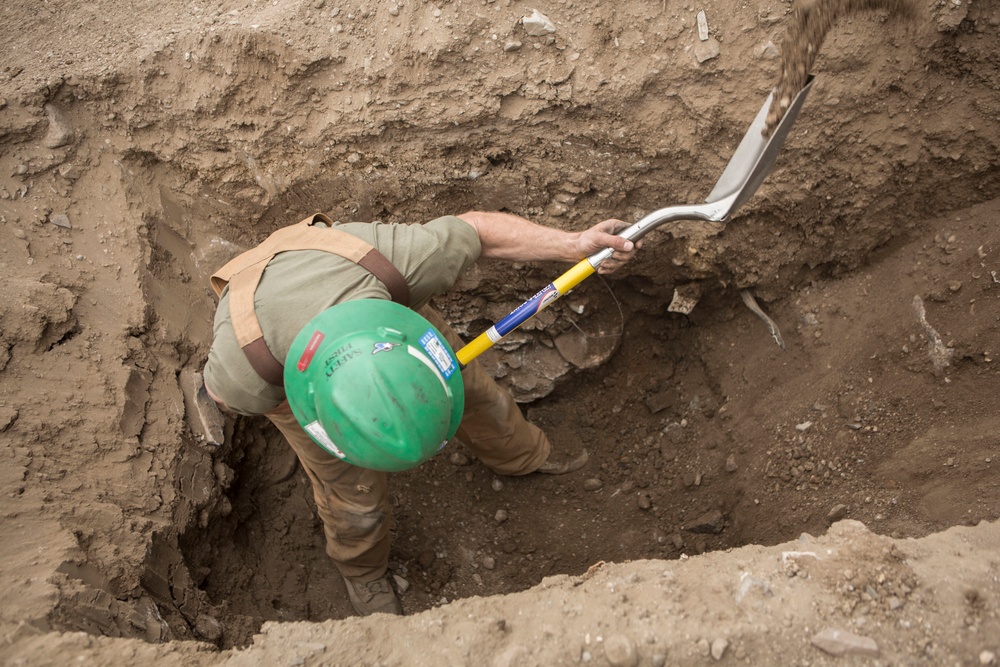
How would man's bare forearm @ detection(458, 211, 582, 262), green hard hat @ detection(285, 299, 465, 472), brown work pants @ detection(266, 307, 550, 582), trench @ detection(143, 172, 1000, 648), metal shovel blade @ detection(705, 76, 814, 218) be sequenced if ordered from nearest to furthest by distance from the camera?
green hard hat @ detection(285, 299, 465, 472), metal shovel blade @ detection(705, 76, 814, 218), man's bare forearm @ detection(458, 211, 582, 262), brown work pants @ detection(266, 307, 550, 582), trench @ detection(143, 172, 1000, 648)

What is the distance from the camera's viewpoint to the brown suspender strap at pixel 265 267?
1974 millimetres

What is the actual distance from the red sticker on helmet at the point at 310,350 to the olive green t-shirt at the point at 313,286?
16 cm

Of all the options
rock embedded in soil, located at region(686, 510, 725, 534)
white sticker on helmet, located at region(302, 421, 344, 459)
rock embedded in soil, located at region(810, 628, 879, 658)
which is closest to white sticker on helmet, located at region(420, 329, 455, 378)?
white sticker on helmet, located at region(302, 421, 344, 459)

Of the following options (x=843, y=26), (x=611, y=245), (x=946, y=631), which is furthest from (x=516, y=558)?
(x=843, y=26)

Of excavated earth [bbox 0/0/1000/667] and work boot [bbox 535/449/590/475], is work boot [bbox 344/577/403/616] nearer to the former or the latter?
excavated earth [bbox 0/0/1000/667]

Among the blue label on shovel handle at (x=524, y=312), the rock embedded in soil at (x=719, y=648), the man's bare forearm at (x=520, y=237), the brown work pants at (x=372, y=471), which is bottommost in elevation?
the brown work pants at (x=372, y=471)

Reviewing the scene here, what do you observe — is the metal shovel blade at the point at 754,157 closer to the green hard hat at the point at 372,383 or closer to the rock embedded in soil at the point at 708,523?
the green hard hat at the point at 372,383

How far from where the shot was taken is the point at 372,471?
8.38 feet

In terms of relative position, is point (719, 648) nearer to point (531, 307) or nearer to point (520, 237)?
point (531, 307)

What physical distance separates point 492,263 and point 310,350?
1512 millimetres

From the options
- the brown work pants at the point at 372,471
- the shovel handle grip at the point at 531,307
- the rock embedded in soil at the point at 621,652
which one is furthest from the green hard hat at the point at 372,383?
the rock embedded in soil at the point at 621,652

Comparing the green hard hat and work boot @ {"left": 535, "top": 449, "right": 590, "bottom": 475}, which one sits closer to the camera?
the green hard hat

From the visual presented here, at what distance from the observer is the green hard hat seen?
66.4 inches

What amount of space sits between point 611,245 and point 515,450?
121cm
